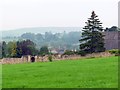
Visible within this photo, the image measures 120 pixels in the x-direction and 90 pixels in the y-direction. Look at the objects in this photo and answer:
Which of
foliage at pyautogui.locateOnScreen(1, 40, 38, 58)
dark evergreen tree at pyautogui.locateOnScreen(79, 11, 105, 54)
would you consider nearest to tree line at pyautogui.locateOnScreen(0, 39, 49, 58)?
foliage at pyautogui.locateOnScreen(1, 40, 38, 58)

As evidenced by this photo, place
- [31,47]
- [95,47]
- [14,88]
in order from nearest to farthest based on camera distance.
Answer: [14,88] < [95,47] < [31,47]

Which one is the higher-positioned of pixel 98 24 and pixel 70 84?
pixel 98 24

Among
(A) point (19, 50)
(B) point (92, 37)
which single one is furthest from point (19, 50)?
(B) point (92, 37)

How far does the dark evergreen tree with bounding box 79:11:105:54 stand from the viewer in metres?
53.8

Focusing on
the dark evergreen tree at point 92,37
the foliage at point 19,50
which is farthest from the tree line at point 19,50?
the dark evergreen tree at point 92,37

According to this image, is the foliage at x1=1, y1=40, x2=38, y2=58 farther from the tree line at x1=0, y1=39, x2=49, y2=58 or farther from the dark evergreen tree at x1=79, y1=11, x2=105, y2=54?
the dark evergreen tree at x1=79, y1=11, x2=105, y2=54

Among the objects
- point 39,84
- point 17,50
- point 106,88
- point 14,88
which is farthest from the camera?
point 17,50

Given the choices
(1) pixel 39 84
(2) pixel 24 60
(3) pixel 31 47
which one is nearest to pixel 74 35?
(3) pixel 31 47

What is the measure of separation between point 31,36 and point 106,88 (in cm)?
14899

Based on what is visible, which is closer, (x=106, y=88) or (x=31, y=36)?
(x=106, y=88)

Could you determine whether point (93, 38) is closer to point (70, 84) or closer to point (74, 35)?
point (70, 84)

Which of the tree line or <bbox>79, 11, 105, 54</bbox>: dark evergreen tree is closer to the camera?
<bbox>79, 11, 105, 54</bbox>: dark evergreen tree

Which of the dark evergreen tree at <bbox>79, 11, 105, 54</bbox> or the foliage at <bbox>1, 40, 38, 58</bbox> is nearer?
the dark evergreen tree at <bbox>79, 11, 105, 54</bbox>

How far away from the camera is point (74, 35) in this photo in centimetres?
15488
